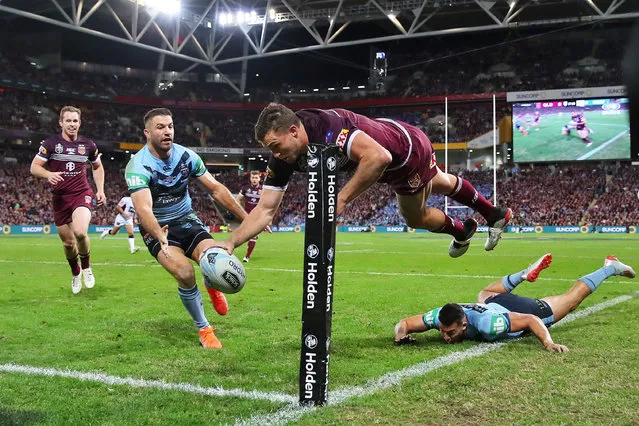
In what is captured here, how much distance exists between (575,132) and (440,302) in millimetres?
39480

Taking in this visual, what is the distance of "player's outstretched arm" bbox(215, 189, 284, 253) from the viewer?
437 centimetres

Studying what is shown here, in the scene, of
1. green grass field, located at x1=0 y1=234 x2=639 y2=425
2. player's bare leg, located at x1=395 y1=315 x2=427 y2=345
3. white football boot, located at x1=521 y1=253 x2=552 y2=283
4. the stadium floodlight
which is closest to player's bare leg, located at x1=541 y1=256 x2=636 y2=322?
green grass field, located at x1=0 y1=234 x2=639 y2=425

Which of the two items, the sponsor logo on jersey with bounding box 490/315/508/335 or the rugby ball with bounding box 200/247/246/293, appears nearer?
the rugby ball with bounding box 200/247/246/293

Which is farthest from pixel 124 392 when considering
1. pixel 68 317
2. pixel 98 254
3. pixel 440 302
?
pixel 98 254

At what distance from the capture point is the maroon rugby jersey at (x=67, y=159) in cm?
902

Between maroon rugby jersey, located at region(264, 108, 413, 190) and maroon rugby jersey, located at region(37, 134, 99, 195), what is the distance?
5048 millimetres

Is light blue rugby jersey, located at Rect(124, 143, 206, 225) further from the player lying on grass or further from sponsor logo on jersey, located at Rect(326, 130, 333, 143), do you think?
the player lying on grass

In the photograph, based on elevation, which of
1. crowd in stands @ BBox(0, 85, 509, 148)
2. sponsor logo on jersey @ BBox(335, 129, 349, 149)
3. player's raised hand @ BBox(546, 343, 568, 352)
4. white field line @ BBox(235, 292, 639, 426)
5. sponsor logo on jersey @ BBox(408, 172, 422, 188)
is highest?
crowd in stands @ BBox(0, 85, 509, 148)

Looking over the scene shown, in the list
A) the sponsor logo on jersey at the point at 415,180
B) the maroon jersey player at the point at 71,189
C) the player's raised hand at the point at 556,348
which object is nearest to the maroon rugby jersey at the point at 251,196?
the maroon jersey player at the point at 71,189

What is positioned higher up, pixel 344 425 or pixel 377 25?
pixel 377 25

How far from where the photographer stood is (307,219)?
3.45 meters

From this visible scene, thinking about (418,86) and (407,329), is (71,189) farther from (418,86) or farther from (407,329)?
(418,86)

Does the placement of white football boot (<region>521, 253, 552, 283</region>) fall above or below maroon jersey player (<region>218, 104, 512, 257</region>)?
below

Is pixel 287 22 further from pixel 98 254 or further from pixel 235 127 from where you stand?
pixel 98 254
